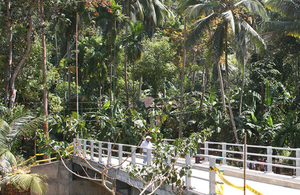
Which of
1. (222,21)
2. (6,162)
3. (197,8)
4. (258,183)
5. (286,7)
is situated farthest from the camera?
(222,21)

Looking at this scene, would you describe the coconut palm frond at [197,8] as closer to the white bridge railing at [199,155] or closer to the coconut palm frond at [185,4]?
the coconut palm frond at [185,4]

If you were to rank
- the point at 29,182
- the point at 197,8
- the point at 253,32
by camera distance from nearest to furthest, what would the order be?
the point at 29,182
the point at 253,32
the point at 197,8

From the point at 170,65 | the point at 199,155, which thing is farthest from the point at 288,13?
the point at 199,155

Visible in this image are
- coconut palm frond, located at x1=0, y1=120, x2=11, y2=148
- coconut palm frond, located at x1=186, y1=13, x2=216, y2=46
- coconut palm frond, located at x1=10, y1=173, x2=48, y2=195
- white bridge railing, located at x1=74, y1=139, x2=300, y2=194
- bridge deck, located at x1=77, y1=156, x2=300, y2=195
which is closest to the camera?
white bridge railing, located at x1=74, y1=139, x2=300, y2=194

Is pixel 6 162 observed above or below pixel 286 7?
below

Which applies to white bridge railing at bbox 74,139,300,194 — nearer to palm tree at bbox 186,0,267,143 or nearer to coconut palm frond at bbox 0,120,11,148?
coconut palm frond at bbox 0,120,11,148

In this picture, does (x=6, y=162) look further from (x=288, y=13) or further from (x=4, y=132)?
(x=288, y=13)

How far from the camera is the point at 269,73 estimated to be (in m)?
26.8

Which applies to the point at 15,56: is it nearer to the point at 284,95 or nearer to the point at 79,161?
the point at 79,161

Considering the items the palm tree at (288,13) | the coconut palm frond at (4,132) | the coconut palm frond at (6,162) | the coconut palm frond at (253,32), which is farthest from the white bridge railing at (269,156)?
the coconut palm frond at (4,132)

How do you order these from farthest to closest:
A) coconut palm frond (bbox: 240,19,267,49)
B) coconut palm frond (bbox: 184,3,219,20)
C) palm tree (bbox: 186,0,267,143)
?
coconut palm frond (bbox: 184,3,219,20)
palm tree (bbox: 186,0,267,143)
coconut palm frond (bbox: 240,19,267,49)

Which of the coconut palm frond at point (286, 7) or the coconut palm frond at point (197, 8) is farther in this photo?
the coconut palm frond at point (197, 8)

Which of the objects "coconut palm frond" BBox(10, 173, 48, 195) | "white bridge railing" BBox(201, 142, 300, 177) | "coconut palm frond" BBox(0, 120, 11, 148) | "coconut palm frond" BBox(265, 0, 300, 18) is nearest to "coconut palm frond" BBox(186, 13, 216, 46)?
"coconut palm frond" BBox(265, 0, 300, 18)

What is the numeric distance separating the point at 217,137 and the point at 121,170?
16.2 m
